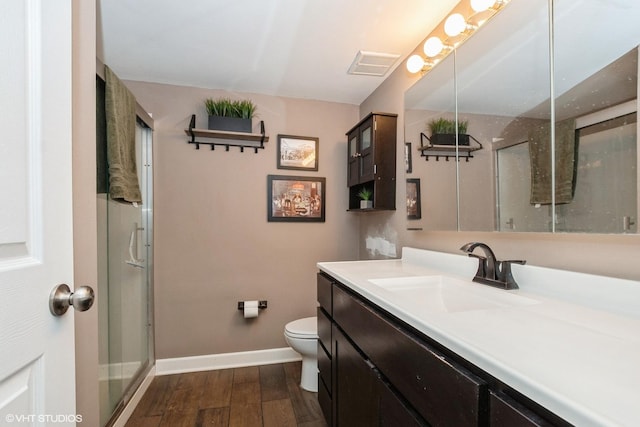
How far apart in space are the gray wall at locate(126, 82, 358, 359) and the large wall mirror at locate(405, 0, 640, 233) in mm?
1174

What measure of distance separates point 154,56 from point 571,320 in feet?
7.80

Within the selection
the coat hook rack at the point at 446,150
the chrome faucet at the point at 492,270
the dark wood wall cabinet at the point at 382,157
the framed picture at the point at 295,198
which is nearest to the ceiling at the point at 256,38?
the dark wood wall cabinet at the point at 382,157

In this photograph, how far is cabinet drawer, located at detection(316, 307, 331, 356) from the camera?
146cm

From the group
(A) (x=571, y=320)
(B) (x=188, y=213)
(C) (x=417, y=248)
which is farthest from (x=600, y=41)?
(B) (x=188, y=213)

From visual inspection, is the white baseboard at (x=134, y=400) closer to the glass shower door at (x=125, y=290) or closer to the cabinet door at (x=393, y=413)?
the glass shower door at (x=125, y=290)

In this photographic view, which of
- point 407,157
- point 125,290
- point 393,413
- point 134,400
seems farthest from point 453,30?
point 134,400

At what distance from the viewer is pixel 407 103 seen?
1.83 metres

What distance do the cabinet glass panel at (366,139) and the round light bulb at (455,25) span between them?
75 centimetres

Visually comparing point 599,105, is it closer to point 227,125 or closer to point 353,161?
point 353,161

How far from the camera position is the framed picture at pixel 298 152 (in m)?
2.41

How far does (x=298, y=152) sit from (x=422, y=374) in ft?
6.61

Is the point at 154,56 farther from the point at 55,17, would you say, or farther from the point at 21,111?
the point at 21,111

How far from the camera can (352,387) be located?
44.6 inches

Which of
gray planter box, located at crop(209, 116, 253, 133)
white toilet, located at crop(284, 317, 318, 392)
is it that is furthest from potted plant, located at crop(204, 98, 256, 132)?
white toilet, located at crop(284, 317, 318, 392)
